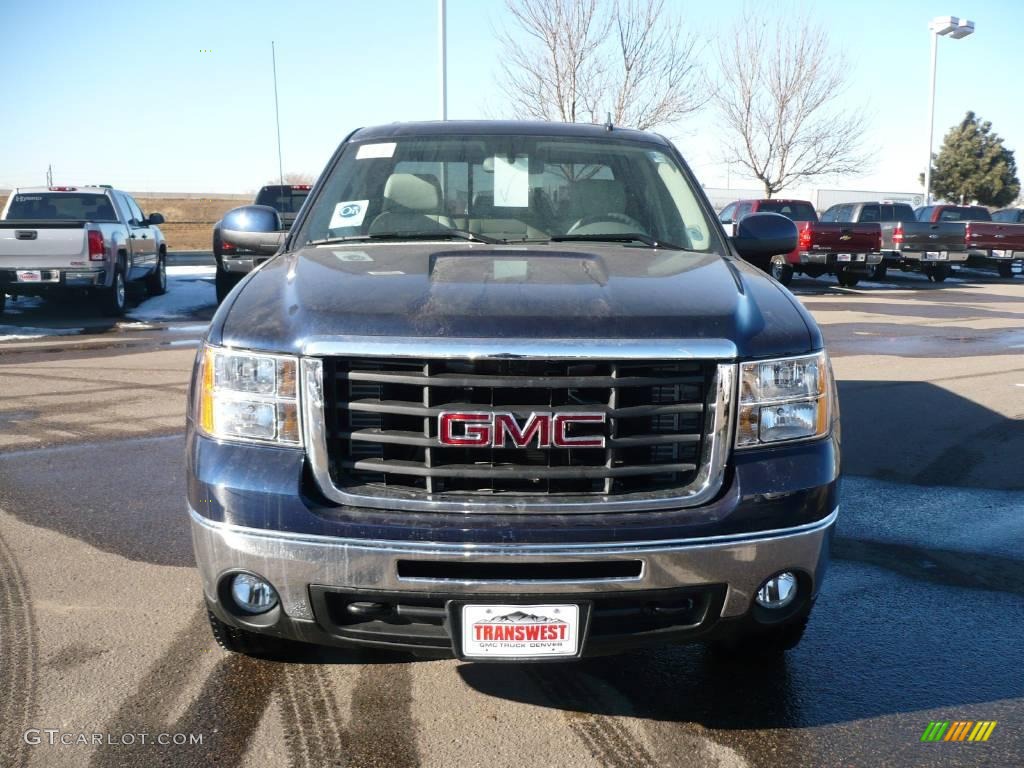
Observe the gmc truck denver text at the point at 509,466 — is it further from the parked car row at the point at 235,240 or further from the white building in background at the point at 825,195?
the white building in background at the point at 825,195

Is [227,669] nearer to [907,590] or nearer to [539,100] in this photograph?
[907,590]

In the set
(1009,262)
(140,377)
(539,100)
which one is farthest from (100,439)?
(1009,262)

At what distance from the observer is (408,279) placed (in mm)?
2996

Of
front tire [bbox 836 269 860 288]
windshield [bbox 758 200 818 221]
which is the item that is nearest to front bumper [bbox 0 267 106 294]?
windshield [bbox 758 200 818 221]

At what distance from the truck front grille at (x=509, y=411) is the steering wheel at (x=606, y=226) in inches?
52.7

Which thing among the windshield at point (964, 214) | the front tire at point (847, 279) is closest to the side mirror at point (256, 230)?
the front tire at point (847, 279)

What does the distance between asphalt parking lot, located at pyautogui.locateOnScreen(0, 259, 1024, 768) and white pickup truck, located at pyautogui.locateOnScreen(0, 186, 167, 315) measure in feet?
24.9

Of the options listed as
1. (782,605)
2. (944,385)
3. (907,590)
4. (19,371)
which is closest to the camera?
(782,605)

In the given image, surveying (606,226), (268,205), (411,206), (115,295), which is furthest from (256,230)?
(115,295)

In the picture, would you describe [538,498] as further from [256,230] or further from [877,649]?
[256,230]

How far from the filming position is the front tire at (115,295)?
A: 1395 cm

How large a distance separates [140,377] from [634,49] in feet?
64.8

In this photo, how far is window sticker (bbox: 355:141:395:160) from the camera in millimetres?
4297

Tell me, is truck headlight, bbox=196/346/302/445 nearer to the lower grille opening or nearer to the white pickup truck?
the lower grille opening
